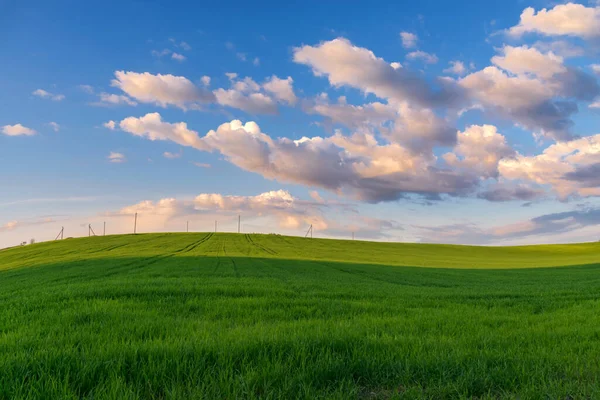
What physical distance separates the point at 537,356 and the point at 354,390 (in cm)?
320

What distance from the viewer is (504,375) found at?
4.75 meters

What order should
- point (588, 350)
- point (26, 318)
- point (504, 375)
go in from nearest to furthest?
point (504, 375), point (588, 350), point (26, 318)

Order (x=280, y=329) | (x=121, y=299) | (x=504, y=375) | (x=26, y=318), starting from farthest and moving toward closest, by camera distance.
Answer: (x=121, y=299)
(x=26, y=318)
(x=280, y=329)
(x=504, y=375)

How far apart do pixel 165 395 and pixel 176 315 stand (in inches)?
198

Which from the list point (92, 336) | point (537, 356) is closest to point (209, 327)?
point (92, 336)

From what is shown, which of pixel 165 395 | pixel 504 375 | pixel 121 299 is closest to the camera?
pixel 165 395

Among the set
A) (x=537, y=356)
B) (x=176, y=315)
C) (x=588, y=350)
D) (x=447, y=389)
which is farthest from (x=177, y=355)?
(x=588, y=350)

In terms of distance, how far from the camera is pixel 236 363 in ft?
16.1

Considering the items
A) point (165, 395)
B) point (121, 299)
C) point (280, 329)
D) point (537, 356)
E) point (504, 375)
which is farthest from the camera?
point (121, 299)

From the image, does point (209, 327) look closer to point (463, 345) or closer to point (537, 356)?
point (463, 345)

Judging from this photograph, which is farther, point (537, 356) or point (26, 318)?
point (26, 318)

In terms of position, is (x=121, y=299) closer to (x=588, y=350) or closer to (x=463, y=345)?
(x=463, y=345)

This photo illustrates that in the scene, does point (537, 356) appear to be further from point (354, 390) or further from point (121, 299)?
point (121, 299)

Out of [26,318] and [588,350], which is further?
[26,318]
